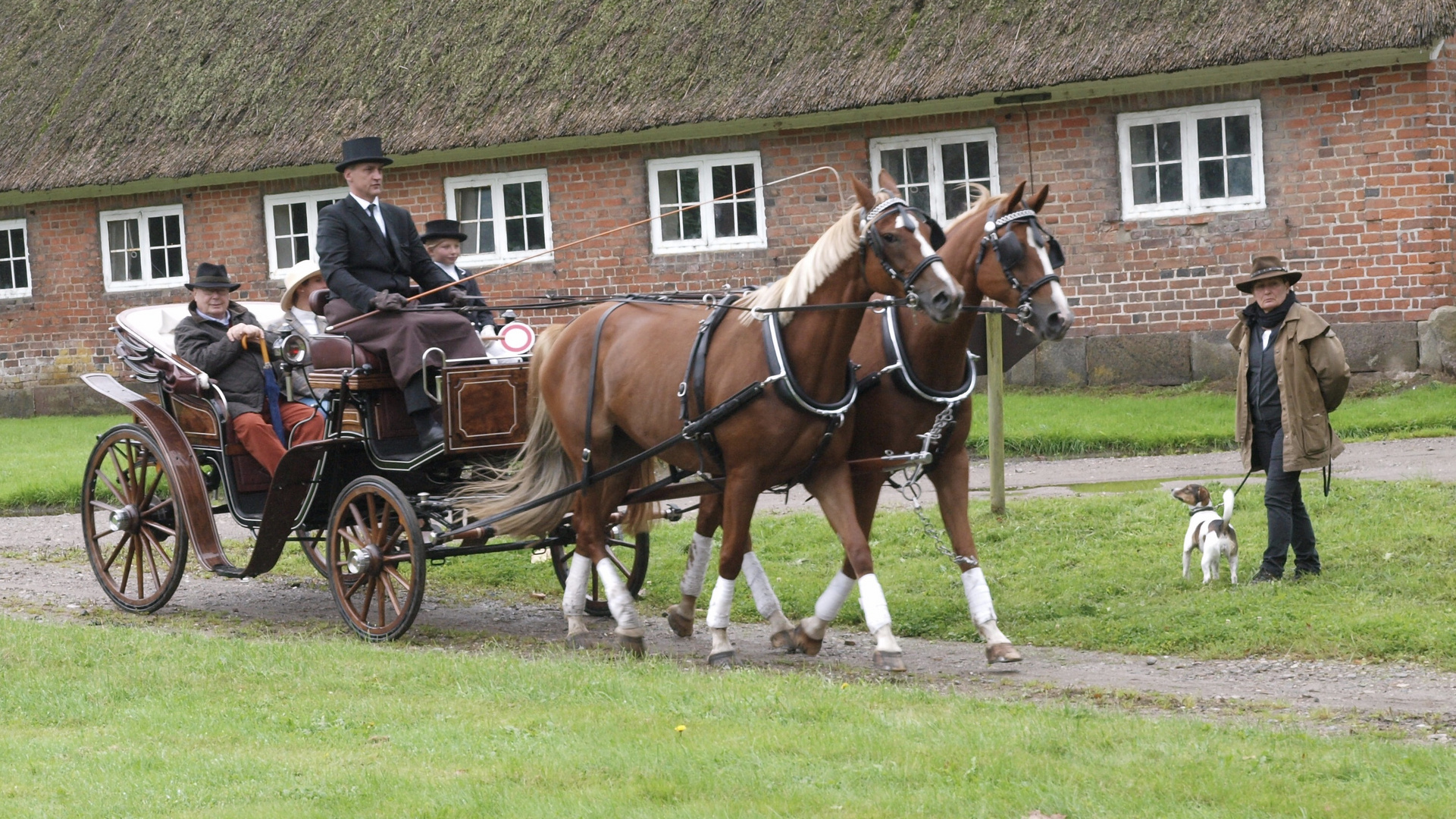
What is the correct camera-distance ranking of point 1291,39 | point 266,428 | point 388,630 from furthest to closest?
point 1291,39
point 266,428
point 388,630

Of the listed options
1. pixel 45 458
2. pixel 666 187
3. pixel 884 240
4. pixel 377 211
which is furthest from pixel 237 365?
pixel 666 187

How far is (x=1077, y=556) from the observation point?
870 centimetres

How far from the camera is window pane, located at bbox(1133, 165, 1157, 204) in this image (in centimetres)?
1545

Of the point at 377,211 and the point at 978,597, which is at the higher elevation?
the point at 377,211

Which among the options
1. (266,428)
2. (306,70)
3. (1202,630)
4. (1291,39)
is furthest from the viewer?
(306,70)

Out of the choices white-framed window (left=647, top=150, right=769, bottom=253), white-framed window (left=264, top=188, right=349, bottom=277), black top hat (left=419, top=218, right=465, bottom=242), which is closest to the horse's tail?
black top hat (left=419, top=218, right=465, bottom=242)

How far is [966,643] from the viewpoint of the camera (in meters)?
7.38

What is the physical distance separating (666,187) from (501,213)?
2.27 meters

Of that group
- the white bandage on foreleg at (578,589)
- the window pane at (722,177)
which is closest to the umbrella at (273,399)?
the white bandage on foreleg at (578,589)

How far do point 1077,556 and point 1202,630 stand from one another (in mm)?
1665

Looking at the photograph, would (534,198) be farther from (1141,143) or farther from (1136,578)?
(1136,578)

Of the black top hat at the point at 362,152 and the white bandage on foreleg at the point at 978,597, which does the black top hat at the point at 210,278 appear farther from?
the white bandage on foreleg at the point at 978,597

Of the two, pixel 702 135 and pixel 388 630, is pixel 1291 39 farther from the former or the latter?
pixel 388 630

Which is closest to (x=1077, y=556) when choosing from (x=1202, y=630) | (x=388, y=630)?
(x=1202, y=630)
